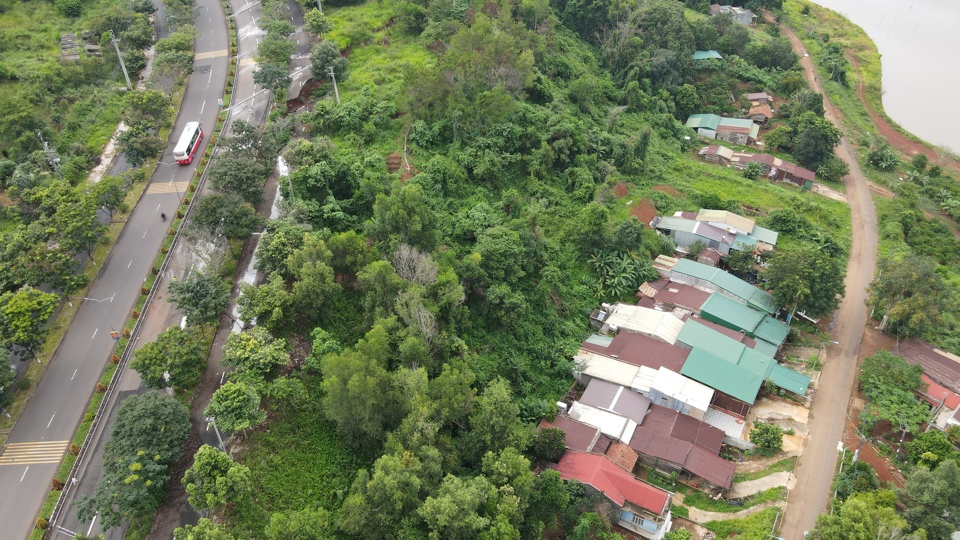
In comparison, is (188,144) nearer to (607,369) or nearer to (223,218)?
(223,218)

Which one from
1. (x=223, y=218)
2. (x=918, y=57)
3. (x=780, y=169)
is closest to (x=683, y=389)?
(x=223, y=218)

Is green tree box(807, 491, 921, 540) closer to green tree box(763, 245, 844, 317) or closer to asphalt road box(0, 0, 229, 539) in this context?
green tree box(763, 245, 844, 317)

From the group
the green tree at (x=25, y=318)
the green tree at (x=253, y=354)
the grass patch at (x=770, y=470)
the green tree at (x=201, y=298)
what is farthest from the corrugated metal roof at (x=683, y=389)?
the green tree at (x=25, y=318)

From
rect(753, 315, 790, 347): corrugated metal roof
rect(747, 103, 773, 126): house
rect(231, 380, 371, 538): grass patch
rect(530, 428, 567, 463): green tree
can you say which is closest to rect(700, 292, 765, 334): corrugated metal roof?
rect(753, 315, 790, 347): corrugated metal roof

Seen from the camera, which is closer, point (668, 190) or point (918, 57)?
point (668, 190)

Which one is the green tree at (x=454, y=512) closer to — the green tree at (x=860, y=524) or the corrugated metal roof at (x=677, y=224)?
the green tree at (x=860, y=524)

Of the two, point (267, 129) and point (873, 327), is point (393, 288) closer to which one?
point (267, 129)

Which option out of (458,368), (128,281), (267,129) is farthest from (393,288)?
(267,129)
